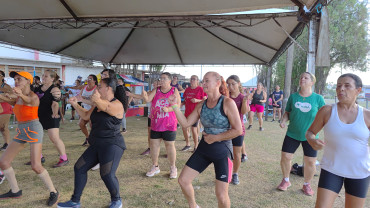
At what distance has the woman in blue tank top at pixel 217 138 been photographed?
8.60 feet

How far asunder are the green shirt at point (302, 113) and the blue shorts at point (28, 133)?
3.83 metres

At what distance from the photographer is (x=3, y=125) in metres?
5.77

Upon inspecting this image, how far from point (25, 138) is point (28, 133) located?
0.07m

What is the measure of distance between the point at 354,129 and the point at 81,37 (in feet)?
33.8

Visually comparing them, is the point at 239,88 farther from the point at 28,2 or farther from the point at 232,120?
the point at 28,2

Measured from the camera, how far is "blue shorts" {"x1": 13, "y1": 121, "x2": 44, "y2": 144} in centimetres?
328

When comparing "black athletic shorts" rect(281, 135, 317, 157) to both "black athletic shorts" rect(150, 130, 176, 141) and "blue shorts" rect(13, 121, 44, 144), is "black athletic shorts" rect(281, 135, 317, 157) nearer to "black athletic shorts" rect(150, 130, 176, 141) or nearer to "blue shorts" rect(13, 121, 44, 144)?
"black athletic shorts" rect(150, 130, 176, 141)

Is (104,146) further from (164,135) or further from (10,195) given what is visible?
(10,195)

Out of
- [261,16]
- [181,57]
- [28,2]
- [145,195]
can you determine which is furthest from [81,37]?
[145,195]

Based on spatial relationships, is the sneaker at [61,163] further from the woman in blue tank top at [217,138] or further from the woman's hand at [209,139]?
the woman's hand at [209,139]

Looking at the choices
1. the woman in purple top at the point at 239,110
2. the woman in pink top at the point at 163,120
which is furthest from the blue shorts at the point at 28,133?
the woman in purple top at the point at 239,110

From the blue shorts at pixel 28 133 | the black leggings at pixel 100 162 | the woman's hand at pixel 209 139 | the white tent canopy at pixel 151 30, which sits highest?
the white tent canopy at pixel 151 30

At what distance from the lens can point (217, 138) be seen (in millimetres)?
2609

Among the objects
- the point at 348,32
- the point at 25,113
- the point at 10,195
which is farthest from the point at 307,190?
the point at 348,32
